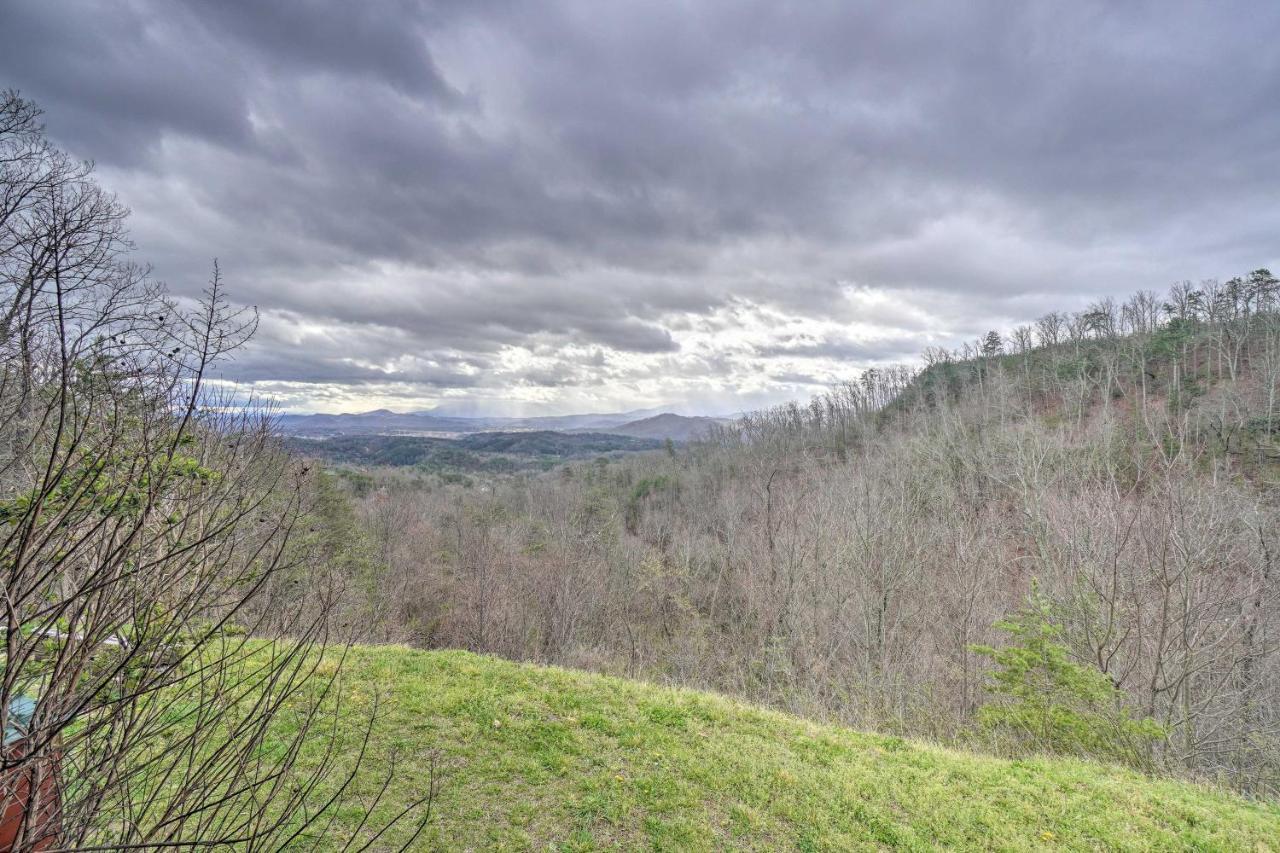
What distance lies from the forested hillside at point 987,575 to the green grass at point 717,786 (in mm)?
4487

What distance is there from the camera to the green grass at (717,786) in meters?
5.24

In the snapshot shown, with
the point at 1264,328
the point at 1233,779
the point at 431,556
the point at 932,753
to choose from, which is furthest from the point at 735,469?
the point at 932,753

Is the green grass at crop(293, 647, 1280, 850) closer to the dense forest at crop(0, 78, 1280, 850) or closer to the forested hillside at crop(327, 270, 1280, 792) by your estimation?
the dense forest at crop(0, 78, 1280, 850)

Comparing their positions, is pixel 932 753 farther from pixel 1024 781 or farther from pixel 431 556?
pixel 431 556

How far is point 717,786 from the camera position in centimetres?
592

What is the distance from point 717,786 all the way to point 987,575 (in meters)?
16.7

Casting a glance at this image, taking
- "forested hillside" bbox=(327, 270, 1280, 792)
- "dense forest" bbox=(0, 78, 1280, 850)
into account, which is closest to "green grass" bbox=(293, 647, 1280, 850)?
"dense forest" bbox=(0, 78, 1280, 850)

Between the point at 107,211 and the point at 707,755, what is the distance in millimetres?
11765

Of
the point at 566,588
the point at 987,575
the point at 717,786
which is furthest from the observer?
the point at 566,588

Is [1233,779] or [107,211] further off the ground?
[107,211]

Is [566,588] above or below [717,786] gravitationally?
below

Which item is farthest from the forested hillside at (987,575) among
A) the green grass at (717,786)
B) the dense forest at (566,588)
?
the green grass at (717,786)

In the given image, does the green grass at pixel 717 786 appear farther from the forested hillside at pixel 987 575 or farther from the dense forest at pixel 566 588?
the forested hillside at pixel 987 575

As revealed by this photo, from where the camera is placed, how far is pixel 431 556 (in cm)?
2984
